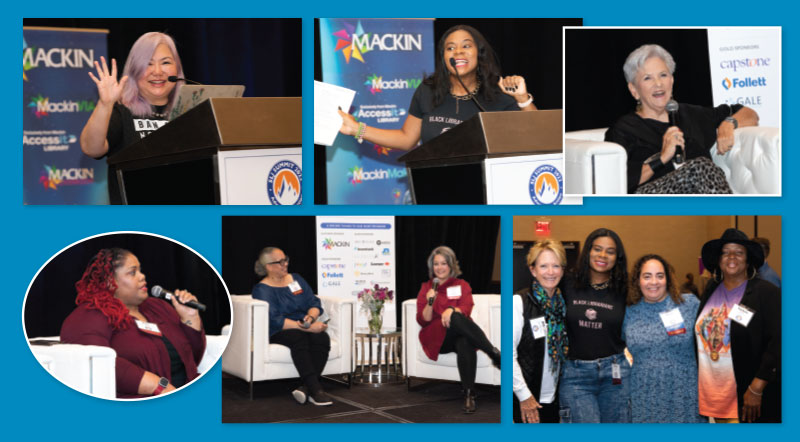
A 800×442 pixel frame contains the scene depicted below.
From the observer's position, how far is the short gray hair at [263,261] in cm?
411

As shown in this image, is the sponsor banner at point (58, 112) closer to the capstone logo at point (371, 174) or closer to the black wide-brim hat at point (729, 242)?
the capstone logo at point (371, 174)

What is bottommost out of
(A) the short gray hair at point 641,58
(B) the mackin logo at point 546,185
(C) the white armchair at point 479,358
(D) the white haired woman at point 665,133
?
(C) the white armchair at point 479,358

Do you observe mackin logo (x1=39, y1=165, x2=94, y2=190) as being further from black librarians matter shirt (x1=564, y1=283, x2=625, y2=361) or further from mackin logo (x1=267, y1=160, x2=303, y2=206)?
black librarians matter shirt (x1=564, y1=283, x2=625, y2=361)

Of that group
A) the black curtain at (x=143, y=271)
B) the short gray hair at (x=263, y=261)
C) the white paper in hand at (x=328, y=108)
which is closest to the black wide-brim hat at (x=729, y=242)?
the white paper in hand at (x=328, y=108)

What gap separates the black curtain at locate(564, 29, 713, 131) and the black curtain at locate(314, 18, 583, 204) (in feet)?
0.20

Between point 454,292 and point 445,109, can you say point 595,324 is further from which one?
point 445,109

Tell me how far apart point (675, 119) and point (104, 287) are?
2.77m

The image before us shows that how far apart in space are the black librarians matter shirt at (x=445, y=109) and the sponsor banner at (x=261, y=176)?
0.60m

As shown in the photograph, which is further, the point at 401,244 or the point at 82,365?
the point at 401,244

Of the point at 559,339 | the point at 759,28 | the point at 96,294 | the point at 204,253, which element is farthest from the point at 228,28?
the point at 759,28

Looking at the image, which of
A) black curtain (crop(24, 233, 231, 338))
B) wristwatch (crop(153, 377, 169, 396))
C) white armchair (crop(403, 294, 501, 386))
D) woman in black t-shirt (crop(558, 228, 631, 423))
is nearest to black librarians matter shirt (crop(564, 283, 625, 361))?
woman in black t-shirt (crop(558, 228, 631, 423))

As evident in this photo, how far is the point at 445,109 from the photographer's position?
408cm

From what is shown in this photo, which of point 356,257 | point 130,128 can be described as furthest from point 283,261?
point 130,128

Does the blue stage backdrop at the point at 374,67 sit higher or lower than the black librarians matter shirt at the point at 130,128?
higher
